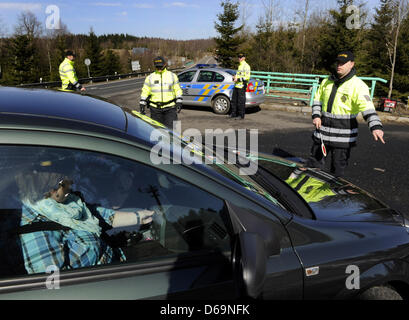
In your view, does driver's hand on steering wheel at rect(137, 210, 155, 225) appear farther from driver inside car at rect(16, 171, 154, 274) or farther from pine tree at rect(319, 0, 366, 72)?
pine tree at rect(319, 0, 366, 72)

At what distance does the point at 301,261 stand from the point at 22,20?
54.6 meters

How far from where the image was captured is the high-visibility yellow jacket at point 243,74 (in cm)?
929

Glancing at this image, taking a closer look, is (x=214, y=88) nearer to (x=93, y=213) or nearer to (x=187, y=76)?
(x=187, y=76)

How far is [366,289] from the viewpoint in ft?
5.15

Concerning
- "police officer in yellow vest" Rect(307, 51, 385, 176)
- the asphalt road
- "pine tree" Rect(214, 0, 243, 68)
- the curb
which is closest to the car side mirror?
the asphalt road

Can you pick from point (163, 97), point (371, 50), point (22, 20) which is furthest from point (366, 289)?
point (22, 20)

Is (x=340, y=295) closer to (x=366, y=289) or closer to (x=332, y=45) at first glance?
(x=366, y=289)

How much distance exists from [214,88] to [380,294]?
30.5ft

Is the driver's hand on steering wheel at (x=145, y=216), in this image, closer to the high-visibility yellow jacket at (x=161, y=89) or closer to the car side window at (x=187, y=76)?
the high-visibility yellow jacket at (x=161, y=89)

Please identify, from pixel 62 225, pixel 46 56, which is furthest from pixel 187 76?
pixel 46 56

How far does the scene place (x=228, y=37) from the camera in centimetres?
2811

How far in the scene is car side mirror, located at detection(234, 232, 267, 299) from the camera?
1.08 metres

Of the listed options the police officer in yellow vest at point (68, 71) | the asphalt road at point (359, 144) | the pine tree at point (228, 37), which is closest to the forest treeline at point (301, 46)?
the pine tree at point (228, 37)

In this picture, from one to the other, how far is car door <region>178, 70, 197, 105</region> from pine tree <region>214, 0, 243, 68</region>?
17752mm
